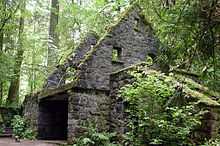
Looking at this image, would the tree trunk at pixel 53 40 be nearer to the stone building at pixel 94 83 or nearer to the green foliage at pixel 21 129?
the stone building at pixel 94 83

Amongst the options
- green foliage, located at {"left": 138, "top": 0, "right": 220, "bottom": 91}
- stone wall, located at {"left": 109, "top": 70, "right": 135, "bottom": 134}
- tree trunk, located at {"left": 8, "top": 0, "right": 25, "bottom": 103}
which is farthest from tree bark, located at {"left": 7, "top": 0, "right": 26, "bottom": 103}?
green foliage, located at {"left": 138, "top": 0, "right": 220, "bottom": 91}

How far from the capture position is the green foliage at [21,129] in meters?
17.3

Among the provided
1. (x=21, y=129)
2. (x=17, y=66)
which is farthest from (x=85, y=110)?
(x=17, y=66)

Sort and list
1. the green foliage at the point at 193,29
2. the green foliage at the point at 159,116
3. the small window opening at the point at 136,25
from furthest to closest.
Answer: the small window opening at the point at 136,25 → the green foliage at the point at 159,116 → the green foliage at the point at 193,29

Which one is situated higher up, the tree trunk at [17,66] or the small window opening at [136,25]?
the small window opening at [136,25]

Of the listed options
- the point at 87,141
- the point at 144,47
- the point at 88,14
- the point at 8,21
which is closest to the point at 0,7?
the point at 8,21

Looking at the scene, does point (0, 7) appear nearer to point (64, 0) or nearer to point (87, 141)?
point (64, 0)

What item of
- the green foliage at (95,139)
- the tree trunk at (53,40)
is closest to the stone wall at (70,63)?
the tree trunk at (53,40)

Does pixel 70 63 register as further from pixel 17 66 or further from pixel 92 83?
pixel 17 66

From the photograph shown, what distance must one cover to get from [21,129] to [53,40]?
6.63 m

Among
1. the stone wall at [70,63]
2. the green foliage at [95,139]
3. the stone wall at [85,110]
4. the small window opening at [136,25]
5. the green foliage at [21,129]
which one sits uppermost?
the small window opening at [136,25]

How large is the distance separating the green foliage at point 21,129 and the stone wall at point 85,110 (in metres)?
4.06

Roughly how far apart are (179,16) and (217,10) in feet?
1.60

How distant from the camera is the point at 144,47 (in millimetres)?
17031
